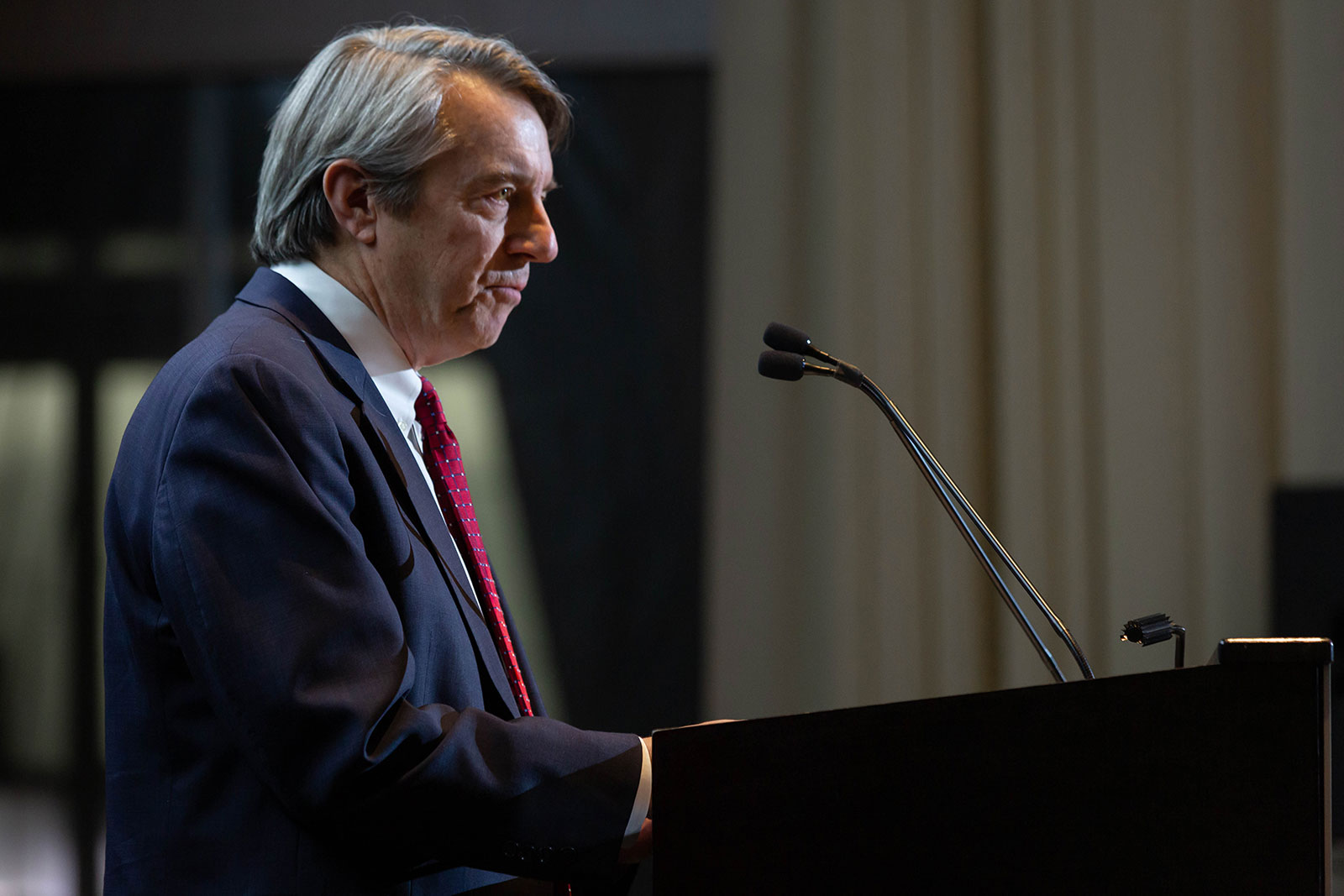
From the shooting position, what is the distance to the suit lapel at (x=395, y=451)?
3.69ft

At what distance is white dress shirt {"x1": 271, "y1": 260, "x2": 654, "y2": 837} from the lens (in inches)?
48.3

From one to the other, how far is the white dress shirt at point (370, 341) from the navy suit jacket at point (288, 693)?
0.15m

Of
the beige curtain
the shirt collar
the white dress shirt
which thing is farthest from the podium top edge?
the beige curtain

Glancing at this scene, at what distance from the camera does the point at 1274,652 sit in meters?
0.87

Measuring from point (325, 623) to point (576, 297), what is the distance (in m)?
2.39

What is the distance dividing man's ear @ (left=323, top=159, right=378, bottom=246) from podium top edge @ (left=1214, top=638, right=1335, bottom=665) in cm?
93

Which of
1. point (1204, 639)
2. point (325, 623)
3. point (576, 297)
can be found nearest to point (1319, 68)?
point (1204, 639)

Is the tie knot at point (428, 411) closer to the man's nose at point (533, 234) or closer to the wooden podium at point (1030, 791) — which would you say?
the man's nose at point (533, 234)

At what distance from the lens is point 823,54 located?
2.95 meters

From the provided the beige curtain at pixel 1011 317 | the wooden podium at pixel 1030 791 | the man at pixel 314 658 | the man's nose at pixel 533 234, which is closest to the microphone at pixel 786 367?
the man's nose at pixel 533 234

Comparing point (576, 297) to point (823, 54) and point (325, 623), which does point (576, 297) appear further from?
point (325, 623)

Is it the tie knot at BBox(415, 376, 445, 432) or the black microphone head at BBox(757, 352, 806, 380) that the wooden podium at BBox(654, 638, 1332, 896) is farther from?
the tie knot at BBox(415, 376, 445, 432)

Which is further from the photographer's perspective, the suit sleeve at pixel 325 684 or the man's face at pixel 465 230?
the man's face at pixel 465 230

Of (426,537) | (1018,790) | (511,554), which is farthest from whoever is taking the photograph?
(511,554)
